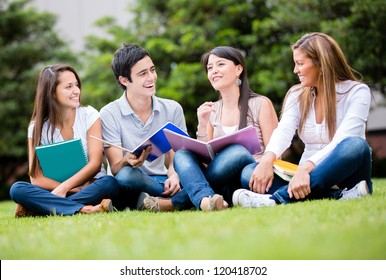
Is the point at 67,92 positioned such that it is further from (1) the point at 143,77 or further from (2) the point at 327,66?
(2) the point at 327,66

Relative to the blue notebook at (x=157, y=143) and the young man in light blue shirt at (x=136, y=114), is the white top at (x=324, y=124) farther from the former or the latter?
the young man in light blue shirt at (x=136, y=114)

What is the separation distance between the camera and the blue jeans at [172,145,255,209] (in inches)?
140

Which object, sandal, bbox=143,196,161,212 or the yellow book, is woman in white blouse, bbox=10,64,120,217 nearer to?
sandal, bbox=143,196,161,212

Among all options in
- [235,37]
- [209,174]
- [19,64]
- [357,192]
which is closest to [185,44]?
[235,37]

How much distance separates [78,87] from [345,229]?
2.94 meters

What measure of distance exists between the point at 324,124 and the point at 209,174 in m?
0.86

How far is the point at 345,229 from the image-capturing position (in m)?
2.29

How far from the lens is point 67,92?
14.7 feet

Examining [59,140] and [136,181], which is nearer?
[136,181]

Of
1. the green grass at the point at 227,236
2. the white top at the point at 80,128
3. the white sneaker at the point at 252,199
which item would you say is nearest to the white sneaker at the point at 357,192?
the green grass at the point at 227,236

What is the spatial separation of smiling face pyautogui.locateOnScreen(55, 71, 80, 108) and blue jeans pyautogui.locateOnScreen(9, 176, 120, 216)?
0.73 meters

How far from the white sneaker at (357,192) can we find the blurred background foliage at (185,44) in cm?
617

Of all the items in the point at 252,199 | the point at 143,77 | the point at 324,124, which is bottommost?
the point at 252,199
